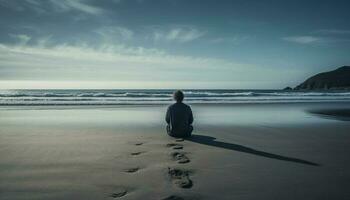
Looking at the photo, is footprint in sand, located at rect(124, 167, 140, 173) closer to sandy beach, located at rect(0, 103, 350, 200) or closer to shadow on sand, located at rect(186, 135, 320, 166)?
sandy beach, located at rect(0, 103, 350, 200)

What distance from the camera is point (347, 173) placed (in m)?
5.07

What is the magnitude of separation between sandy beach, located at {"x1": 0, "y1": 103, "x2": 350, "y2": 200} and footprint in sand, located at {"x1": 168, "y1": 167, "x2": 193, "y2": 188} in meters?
0.01

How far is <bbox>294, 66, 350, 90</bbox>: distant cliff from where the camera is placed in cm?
8588

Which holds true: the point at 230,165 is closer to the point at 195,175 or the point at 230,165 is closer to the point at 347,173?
the point at 195,175

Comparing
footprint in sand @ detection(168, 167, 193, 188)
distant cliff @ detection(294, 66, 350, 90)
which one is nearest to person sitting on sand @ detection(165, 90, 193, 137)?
footprint in sand @ detection(168, 167, 193, 188)

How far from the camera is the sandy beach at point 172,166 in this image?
4.08 metres

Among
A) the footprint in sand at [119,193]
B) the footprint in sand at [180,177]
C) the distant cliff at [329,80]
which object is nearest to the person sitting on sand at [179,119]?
the footprint in sand at [180,177]

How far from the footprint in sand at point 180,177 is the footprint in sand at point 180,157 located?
1.98 ft

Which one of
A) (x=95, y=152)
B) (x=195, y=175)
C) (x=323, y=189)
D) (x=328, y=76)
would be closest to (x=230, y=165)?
(x=195, y=175)

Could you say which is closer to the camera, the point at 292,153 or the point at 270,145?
the point at 292,153

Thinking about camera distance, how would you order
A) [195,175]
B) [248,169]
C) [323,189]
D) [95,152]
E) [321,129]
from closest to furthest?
1. [323,189]
2. [195,175]
3. [248,169]
4. [95,152]
5. [321,129]

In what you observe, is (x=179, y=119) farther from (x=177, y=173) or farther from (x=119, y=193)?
(x=119, y=193)

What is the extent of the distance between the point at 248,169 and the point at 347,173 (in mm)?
1414

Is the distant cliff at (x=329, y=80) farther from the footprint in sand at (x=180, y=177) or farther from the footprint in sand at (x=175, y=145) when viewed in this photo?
the footprint in sand at (x=180, y=177)
